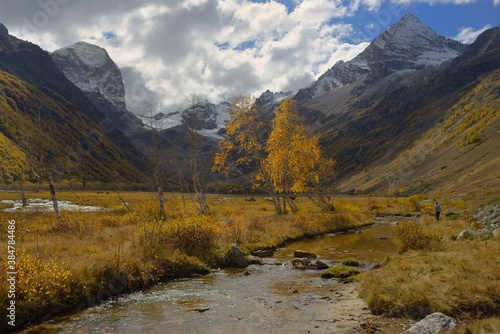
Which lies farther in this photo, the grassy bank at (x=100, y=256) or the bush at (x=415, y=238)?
the bush at (x=415, y=238)

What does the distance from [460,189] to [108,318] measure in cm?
9578

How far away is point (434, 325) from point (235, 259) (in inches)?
539

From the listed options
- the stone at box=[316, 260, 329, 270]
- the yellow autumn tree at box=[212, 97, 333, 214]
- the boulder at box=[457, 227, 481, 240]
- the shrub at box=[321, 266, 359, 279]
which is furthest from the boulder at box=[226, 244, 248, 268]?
the yellow autumn tree at box=[212, 97, 333, 214]

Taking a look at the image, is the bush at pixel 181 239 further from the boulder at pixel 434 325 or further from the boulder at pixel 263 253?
the boulder at pixel 434 325

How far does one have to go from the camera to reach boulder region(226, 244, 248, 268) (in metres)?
21.6

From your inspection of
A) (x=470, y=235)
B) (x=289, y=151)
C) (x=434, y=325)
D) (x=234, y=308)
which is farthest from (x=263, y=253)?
(x=289, y=151)

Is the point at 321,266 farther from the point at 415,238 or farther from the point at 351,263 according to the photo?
the point at 415,238

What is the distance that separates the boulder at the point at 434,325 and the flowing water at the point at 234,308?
1690 millimetres

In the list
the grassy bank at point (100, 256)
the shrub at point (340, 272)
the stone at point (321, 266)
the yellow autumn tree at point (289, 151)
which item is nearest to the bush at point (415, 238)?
the shrub at point (340, 272)

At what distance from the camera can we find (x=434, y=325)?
9461mm

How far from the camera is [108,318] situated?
12.7 metres

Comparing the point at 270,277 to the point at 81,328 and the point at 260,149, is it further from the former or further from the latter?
the point at 260,149

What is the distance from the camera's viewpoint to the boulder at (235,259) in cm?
2158

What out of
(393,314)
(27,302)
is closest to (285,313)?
(393,314)
